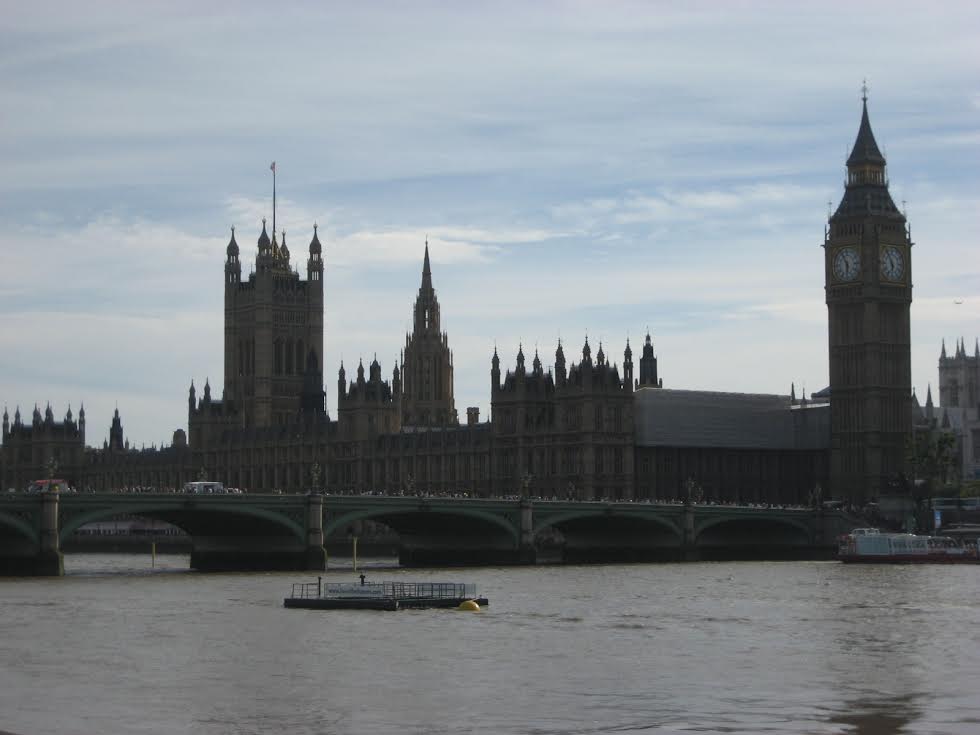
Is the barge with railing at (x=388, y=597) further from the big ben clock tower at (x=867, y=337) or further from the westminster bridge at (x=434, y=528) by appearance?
the big ben clock tower at (x=867, y=337)

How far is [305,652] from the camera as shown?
202 feet

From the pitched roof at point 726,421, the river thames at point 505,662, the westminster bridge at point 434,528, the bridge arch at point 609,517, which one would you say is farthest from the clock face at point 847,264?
the river thames at point 505,662

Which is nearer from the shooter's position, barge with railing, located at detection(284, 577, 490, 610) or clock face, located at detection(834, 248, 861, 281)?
barge with railing, located at detection(284, 577, 490, 610)

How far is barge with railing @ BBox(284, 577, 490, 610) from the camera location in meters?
79.8

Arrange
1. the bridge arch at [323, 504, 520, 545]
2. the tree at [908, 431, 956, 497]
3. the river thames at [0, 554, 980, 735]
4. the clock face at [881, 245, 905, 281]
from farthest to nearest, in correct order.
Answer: the clock face at [881, 245, 905, 281], the tree at [908, 431, 956, 497], the bridge arch at [323, 504, 520, 545], the river thames at [0, 554, 980, 735]

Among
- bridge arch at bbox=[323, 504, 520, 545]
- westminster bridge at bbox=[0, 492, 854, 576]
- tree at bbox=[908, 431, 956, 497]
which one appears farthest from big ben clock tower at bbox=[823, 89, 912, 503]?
bridge arch at bbox=[323, 504, 520, 545]

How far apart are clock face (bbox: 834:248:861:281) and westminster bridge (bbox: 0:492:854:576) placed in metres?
32.0

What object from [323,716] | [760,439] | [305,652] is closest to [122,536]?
[760,439]

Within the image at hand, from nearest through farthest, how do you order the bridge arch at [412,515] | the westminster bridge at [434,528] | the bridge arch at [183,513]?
the bridge arch at [183,513]
the westminster bridge at [434,528]
the bridge arch at [412,515]

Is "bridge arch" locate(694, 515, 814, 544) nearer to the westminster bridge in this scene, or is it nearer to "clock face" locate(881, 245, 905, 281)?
the westminster bridge

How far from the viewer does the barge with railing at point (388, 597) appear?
262ft

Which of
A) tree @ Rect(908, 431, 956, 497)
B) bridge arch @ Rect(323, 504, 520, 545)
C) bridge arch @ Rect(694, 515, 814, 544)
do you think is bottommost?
bridge arch @ Rect(694, 515, 814, 544)

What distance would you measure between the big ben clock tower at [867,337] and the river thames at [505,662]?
73490 mm

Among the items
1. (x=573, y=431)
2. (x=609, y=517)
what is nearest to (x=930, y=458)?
(x=573, y=431)
